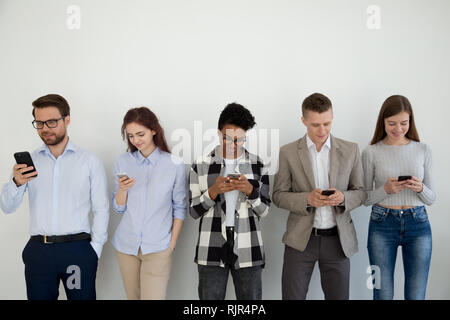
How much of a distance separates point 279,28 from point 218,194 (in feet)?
5.26

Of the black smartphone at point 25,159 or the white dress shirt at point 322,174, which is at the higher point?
the black smartphone at point 25,159

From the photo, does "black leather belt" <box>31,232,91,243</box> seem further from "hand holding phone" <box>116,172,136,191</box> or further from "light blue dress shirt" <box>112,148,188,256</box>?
"hand holding phone" <box>116,172,136,191</box>

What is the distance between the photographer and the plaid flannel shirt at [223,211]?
2561 millimetres

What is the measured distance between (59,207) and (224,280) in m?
1.23

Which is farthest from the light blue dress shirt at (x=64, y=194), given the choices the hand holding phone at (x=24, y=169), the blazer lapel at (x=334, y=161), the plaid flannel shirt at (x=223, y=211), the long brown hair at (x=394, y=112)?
the long brown hair at (x=394, y=112)

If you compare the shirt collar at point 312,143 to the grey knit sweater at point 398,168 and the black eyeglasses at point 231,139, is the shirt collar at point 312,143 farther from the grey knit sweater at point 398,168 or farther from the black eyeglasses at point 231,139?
the black eyeglasses at point 231,139

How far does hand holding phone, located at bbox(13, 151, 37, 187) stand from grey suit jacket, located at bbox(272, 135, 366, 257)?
5.43ft

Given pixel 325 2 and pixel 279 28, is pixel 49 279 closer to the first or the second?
pixel 279 28

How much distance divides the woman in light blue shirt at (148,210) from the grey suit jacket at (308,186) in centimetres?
76

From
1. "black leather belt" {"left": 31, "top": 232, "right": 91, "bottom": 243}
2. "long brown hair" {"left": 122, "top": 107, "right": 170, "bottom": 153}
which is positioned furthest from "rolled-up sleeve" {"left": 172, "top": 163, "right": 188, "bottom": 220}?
"black leather belt" {"left": 31, "top": 232, "right": 91, "bottom": 243}

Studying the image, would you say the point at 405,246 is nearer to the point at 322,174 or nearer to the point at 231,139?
the point at 322,174

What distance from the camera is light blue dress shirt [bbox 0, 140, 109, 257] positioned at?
255 cm

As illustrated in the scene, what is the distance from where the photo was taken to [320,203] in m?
2.52

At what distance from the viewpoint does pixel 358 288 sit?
10.7 ft
